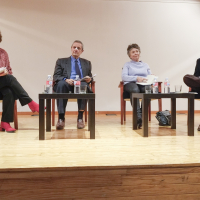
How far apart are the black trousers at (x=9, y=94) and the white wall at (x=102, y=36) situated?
7.12 feet

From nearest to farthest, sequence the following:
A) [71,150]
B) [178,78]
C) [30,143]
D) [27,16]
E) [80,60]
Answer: [71,150] → [30,143] → [80,60] → [27,16] → [178,78]

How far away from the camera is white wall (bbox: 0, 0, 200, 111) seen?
4.30 metres

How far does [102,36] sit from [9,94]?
108 inches

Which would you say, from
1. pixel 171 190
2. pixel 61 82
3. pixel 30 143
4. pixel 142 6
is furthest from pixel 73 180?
pixel 142 6

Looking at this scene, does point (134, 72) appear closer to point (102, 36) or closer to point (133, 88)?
point (133, 88)

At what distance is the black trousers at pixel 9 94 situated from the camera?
217 cm

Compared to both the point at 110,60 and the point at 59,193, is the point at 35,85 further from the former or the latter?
the point at 59,193

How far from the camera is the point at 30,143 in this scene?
5.52ft

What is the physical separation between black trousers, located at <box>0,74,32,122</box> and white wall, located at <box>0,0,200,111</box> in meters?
2.17

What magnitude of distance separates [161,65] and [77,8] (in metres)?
2.12

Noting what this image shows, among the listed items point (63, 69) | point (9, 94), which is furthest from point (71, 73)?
point (9, 94)

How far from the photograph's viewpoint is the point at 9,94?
2.20 metres

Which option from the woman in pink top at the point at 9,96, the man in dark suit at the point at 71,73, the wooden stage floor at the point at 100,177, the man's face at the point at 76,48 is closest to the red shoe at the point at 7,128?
the woman in pink top at the point at 9,96

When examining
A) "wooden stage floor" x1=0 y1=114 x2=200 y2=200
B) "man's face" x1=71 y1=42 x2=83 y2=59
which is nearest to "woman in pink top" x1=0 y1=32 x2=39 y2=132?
"man's face" x1=71 y1=42 x2=83 y2=59
